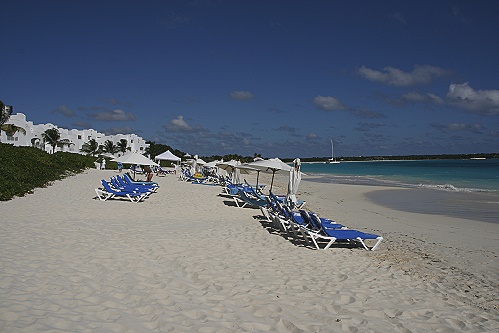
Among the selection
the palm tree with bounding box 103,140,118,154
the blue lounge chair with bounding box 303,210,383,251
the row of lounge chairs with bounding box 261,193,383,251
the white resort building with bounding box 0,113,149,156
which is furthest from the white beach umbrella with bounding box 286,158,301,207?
the palm tree with bounding box 103,140,118,154

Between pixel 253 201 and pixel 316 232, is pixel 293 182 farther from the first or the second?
pixel 316 232

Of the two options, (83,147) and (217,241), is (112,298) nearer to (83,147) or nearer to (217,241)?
(217,241)

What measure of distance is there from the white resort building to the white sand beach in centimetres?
3346

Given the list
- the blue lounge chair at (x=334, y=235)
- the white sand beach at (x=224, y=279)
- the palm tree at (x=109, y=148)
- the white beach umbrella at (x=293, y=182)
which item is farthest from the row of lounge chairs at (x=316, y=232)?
the palm tree at (x=109, y=148)

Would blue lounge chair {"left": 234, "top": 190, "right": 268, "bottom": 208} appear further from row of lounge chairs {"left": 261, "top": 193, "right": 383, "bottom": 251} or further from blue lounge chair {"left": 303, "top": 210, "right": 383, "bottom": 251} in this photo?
blue lounge chair {"left": 303, "top": 210, "right": 383, "bottom": 251}

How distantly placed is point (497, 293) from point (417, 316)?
5.74ft

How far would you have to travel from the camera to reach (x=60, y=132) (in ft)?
175

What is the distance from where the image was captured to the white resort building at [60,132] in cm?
3791

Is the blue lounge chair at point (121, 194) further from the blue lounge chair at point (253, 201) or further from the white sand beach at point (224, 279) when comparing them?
the blue lounge chair at point (253, 201)

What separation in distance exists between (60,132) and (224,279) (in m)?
55.3

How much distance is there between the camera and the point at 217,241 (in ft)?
23.5

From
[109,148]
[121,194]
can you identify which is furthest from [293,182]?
[109,148]

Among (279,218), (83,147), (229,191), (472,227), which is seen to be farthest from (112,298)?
(83,147)

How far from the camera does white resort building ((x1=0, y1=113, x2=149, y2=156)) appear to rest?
37906 mm
